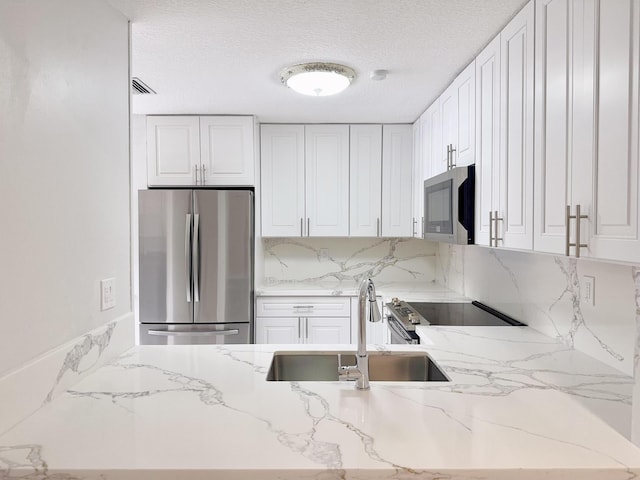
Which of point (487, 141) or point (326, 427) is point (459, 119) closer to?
point (487, 141)

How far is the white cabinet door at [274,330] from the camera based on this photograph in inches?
135

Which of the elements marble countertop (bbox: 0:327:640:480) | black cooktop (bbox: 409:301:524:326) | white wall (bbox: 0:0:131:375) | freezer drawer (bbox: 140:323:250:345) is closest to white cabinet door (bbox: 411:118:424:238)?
black cooktop (bbox: 409:301:524:326)

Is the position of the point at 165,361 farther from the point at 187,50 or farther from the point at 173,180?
the point at 173,180

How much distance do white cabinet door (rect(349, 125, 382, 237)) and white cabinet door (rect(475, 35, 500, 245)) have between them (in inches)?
61.2

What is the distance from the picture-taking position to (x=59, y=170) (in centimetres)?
133

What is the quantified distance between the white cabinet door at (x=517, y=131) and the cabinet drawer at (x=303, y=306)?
5.94 ft

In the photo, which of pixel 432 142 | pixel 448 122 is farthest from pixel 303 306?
pixel 448 122

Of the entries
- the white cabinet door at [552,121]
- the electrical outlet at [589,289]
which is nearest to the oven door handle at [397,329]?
the electrical outlet at [589,289]

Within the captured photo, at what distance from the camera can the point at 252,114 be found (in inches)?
132

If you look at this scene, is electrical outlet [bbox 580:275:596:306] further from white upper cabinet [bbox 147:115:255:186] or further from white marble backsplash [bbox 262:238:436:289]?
white upper cabinet [bbox 147:115:255:186]

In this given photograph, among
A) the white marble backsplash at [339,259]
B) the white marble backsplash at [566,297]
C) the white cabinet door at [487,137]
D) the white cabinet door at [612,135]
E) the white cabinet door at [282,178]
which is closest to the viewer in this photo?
the white cabinet door at [612,135]

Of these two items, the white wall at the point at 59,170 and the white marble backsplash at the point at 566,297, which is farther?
the white marble backsplash at the point at 566,297

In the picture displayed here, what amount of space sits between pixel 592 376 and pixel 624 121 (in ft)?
2.95

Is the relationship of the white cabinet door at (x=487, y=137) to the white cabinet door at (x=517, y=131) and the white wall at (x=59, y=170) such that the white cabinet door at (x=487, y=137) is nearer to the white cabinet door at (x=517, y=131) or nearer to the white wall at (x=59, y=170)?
the white cabinet door at (x=517, y=131)
